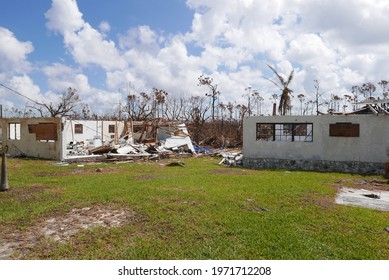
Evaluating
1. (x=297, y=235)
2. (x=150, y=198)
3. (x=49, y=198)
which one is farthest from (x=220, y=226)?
(x=49, y=198)

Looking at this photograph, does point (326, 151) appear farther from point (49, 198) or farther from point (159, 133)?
point (159, 133)

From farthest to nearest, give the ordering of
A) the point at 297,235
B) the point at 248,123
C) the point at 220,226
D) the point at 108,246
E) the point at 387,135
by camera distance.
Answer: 1. the point at 248,123
2. the point at 387,135
3. the point at 220,226
4. the point at 297,235
5. the point at 108,246

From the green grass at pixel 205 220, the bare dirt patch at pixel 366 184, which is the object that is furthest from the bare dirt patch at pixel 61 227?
the bare dirt patch at pixel 366 184

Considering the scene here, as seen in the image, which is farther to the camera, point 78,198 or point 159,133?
point 159,133

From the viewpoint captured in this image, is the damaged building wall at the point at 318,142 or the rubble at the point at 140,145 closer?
the damaged building wall at the point at 318,142

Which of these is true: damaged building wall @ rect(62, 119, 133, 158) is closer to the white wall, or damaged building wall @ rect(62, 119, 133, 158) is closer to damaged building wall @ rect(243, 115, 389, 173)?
the white wall

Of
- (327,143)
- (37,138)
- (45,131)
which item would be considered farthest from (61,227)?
(37,138)

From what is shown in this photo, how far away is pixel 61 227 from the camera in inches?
258

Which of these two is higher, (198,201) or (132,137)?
(132,137)

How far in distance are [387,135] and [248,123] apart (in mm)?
6925

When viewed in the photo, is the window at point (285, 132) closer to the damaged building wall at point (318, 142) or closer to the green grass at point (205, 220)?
the damaged building wall at point (318, 142)

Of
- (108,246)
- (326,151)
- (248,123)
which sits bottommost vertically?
(108,246)

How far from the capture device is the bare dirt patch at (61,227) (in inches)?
217

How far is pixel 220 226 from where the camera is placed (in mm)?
6551
